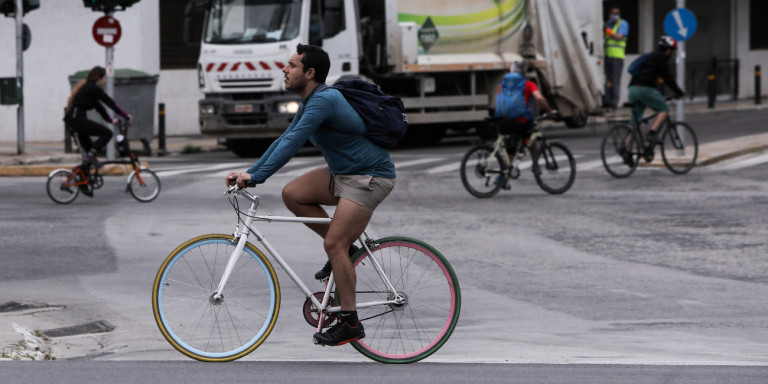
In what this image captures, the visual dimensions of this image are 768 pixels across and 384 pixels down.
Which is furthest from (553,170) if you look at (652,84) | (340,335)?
(340,335)

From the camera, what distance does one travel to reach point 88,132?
657 inches

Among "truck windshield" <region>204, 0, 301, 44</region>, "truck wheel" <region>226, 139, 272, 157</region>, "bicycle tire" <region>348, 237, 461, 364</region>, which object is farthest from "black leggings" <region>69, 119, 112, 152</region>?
"bicycle tire" <region>348, 237, 461, 364</region>

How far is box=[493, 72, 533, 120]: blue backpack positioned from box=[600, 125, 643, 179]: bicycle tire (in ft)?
7.85

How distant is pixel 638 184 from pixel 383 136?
11.0 m

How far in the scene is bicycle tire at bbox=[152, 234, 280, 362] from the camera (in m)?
6.52

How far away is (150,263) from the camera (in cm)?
1121

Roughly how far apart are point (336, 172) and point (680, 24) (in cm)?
1461

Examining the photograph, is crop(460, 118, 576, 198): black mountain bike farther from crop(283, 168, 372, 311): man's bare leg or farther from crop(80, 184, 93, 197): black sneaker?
crop(283, 168, 372, 311): man's bare leg

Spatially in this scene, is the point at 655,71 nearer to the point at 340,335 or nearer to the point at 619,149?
the point at 619,149

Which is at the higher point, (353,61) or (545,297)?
(353,61)

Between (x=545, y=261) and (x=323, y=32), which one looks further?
(x=323, y=32)

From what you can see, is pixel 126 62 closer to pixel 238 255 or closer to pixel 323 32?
pixel 323 32

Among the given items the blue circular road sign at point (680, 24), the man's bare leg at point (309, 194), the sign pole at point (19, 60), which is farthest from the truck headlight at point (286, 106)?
the man's bare leg at point (309, 194)

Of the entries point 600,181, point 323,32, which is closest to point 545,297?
point 600,181
